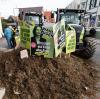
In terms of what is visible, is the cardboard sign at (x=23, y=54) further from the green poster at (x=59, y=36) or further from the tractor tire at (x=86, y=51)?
the tractor tire at (x=86, y=51)

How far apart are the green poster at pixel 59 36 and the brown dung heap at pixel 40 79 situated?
1.10 ft

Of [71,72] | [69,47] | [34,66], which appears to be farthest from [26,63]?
[69,47]

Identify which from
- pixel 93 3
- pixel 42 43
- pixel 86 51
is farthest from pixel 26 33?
pixel 93 3

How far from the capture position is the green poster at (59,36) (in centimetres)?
786

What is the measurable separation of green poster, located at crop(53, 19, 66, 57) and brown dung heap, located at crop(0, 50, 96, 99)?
336 mm

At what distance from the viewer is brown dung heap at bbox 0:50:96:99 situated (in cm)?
695

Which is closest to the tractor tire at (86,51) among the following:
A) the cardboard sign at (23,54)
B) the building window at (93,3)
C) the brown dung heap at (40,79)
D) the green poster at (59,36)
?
the green poster at (59,36)

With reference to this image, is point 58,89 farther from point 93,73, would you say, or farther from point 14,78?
point 93,73

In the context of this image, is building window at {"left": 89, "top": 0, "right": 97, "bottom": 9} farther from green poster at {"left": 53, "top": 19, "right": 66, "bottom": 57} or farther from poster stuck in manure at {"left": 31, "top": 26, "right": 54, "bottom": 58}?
poster stuck in manure at {"left": 31, "top": 26, "right": 54, "bottom": 58}

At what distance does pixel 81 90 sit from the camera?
7.56 meters

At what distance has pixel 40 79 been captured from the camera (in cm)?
731

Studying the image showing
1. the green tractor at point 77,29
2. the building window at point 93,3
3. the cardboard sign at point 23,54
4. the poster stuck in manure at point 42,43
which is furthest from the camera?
the building window at point 93,3

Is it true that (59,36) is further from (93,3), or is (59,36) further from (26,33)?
(93,3)

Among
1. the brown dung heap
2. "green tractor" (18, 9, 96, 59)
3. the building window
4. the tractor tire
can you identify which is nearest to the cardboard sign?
the brown dung heap
